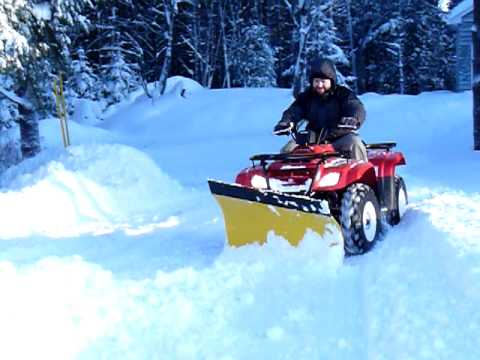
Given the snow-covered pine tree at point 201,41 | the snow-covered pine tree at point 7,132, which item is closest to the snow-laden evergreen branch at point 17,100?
the snow-covered pine tree at point 7,132

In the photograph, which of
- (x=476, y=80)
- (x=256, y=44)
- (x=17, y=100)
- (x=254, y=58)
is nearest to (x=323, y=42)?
(x=254, y=58)

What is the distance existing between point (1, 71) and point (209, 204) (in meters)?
5.12

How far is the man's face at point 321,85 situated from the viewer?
5.95 metres

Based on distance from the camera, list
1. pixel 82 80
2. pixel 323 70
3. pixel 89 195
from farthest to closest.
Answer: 1. pixel 82 80
2. pixel 89 195
3. pixel 323 70

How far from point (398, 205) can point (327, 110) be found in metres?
1.20

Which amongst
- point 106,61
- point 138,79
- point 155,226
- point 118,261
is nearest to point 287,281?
A: point 118,261

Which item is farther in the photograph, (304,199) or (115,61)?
(115,61)

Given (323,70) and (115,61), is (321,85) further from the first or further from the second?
(115,61)

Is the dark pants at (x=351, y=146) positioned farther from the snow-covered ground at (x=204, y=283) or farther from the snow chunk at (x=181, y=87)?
the snow chunk at (x=181, y=87)

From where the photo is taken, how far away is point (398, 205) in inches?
239

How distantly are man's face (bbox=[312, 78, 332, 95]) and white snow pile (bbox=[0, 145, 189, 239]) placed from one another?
103 inches

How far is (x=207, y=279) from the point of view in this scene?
4.45 m

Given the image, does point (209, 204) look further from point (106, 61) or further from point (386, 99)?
point (106, 61)

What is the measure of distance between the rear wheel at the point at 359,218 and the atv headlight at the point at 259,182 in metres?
0.70
